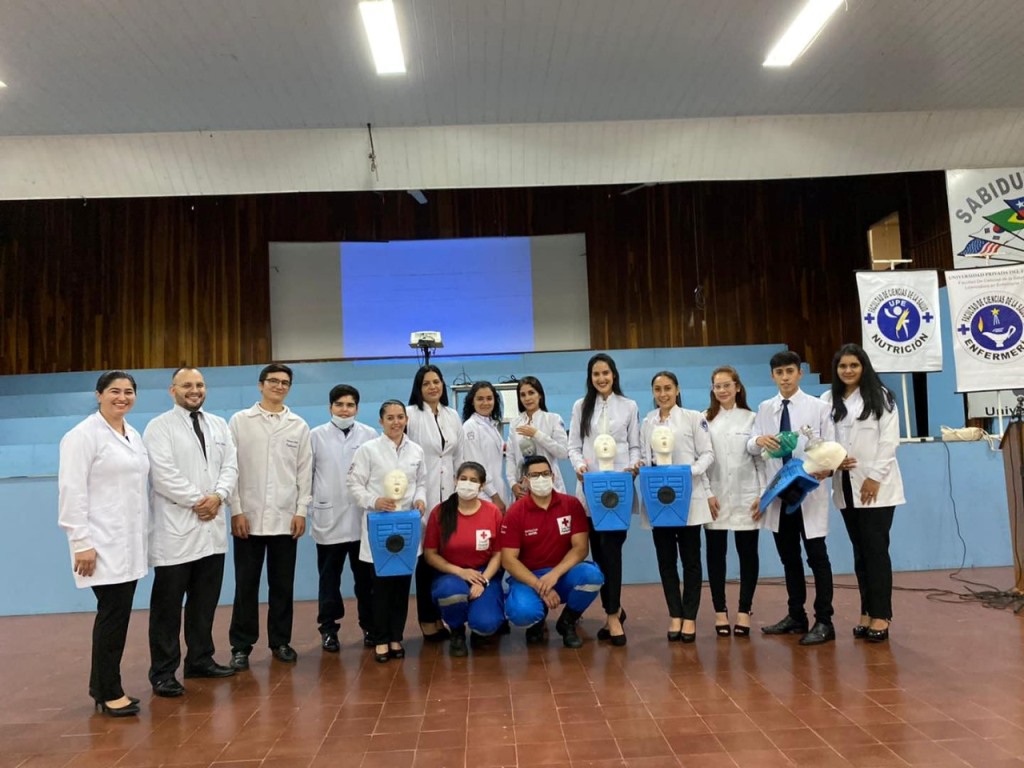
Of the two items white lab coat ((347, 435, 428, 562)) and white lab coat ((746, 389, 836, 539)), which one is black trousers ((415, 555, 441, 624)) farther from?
white lab coat ((746, 389, 836, 539))

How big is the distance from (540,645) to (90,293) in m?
8.39

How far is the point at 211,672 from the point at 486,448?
1650 millimetres

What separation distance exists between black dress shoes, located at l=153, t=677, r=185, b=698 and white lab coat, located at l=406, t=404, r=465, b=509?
1.36 meters

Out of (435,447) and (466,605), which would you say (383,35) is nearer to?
(435,447)

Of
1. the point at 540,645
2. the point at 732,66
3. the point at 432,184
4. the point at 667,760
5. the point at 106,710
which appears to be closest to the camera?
the point at 667,760

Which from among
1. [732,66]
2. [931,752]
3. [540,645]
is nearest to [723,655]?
[540,645]

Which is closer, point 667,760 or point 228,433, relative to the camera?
point 667,760

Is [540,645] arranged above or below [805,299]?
below

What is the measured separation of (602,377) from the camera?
11.7ft

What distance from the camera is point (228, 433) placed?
3.25 m

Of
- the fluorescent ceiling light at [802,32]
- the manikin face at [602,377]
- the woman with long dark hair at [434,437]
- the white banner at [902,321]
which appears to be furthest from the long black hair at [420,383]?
the white banner at [902,321]

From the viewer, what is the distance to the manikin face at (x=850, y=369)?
3.33m

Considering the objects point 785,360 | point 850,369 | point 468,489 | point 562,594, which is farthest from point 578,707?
point 850,369

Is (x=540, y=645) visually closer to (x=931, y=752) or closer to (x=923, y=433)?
(x=931, y=752)
